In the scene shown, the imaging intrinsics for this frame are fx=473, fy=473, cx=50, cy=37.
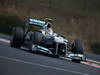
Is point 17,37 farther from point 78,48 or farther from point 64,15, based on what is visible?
point 64,15

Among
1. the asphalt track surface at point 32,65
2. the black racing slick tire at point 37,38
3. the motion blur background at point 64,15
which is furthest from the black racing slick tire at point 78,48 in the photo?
the motion blur background at point 64,15

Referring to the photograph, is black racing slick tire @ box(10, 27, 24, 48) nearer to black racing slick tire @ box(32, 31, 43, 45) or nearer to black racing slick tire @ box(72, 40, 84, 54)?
black racing slick tire @ box(32, 31, 43, 45)

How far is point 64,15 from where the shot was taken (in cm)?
2492

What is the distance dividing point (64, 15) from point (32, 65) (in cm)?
1222

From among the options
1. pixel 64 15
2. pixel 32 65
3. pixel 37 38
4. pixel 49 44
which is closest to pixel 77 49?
pixel 49 44

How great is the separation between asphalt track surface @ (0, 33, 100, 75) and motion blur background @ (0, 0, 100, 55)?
7746 mm

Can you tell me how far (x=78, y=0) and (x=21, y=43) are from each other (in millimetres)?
10176

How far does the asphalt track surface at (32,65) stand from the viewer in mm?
11695

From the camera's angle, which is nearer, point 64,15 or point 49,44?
point 49,44

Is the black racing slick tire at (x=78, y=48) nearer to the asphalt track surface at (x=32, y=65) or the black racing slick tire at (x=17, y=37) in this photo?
the asphalt track surface at (x=32, y=65)

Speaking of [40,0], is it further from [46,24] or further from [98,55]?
[46,24]

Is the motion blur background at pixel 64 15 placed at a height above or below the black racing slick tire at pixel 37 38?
above

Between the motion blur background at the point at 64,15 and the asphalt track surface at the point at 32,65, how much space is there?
305 inches

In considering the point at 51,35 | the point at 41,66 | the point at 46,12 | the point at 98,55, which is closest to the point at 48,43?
the point at 51,35
